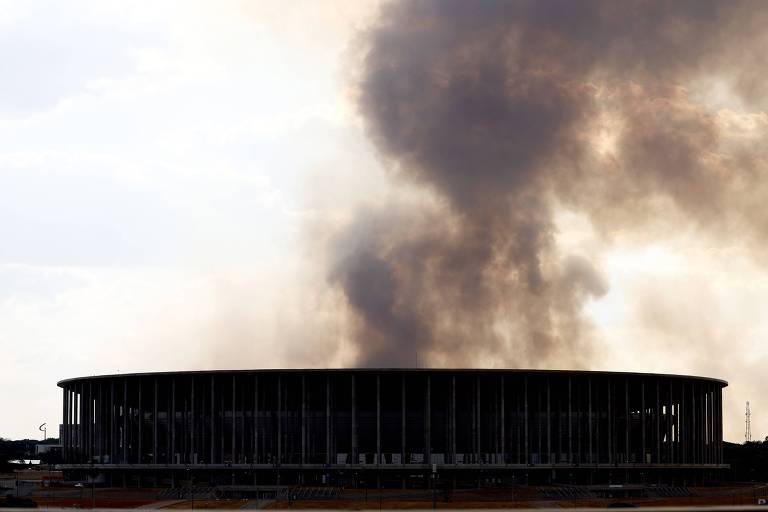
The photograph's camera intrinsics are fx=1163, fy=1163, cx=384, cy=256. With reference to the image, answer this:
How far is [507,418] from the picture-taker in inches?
6353

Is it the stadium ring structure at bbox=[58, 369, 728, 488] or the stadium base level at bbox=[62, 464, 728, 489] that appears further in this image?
the stadium ring structure at bbox=[58, 369, 728, 488]

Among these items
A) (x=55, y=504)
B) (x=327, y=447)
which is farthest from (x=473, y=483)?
(x=55, y=504)

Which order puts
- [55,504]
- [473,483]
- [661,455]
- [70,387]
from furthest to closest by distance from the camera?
[70,387], [661,455], [473,483], [55,504]

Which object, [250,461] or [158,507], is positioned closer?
[158,507]

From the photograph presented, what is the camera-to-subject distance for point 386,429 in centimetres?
16025

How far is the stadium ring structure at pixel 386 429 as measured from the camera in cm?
15875

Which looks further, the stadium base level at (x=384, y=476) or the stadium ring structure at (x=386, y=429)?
the stadium ring structure at (x=386, y=429)

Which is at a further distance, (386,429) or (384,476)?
(386,429)

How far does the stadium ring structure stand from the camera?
521 feet

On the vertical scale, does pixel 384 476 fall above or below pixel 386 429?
below

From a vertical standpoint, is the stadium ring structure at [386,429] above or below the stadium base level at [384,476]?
above

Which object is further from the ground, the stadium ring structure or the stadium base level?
the stadium ring structure

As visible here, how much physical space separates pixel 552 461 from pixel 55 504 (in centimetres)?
7014

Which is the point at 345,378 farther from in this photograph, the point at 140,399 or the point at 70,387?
the point at 70,387
